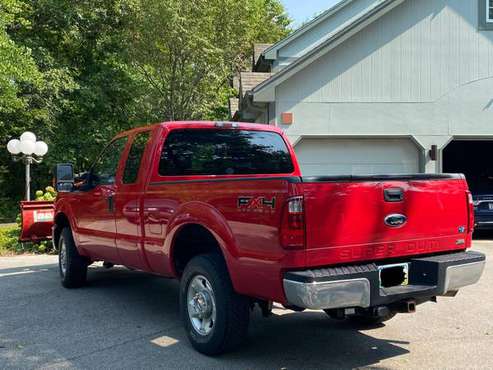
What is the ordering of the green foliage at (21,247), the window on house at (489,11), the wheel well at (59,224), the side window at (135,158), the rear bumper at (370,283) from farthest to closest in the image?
the window on house at (489,11)
the green foliage at (21,247)
the wheel well at (59,224)
the side window at (135,158)
the rear bumper at (370,283)

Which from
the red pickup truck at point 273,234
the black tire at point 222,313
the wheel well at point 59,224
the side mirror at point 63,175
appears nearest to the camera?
the red pickup truck at point 273,234

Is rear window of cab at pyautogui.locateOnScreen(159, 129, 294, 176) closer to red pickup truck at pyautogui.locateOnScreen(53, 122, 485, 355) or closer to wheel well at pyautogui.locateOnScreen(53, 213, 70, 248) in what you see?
red pickup truck at pyautogui.locateOnScreen(53, 122, 485, 355)

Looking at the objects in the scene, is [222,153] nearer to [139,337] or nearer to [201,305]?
[201,305]

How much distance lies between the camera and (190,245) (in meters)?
5.29

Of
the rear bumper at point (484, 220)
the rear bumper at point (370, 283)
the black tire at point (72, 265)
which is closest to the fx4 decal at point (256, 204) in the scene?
the rear bumper at point (370, 283)

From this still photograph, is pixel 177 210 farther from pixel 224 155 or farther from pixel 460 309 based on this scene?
pixel 460 309

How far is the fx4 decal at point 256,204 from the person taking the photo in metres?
3.97

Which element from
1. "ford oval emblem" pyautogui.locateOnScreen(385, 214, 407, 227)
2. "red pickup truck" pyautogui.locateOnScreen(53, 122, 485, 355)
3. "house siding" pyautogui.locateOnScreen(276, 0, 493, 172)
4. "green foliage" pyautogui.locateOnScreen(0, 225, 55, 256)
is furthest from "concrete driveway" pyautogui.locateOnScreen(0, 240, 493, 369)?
"house siding" pyautogui.locateOnScreen(276, 0, 493, 172)

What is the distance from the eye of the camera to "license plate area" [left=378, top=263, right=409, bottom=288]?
429 cm

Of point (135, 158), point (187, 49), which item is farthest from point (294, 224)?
point (187, 49)

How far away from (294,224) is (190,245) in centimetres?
169

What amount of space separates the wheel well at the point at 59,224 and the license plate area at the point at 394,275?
16.3 ft

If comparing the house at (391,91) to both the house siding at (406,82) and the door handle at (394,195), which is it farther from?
the door handle at (394,195)

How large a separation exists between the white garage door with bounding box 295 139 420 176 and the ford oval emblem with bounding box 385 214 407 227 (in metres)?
9.41
